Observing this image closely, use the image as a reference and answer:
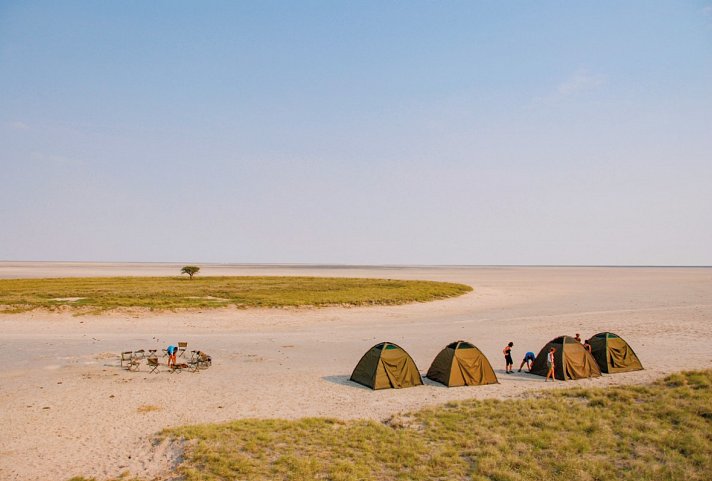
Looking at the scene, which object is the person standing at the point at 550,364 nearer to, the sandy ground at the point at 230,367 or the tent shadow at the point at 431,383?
the sandy ground at the point at 230,367

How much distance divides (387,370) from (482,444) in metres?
7.70

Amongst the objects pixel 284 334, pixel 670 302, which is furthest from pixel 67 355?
pixel 670 302

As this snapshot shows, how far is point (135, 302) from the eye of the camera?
48312 mm

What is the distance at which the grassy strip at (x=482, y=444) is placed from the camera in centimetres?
1320

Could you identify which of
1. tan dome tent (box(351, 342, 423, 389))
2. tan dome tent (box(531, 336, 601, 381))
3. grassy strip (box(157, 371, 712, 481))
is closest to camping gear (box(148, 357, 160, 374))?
grassy strip (box(157, 371, 712, 481))

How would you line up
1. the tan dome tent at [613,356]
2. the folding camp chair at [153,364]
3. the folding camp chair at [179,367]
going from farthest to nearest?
the tan dome tent at [613,356] → the folding camp chair at [179,367] → the folding camp chair at [153,364]

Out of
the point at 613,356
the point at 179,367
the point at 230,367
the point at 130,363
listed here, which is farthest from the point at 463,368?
the point at 130,363

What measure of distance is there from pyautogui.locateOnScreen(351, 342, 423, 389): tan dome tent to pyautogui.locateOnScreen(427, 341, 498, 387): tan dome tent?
4.15 ft

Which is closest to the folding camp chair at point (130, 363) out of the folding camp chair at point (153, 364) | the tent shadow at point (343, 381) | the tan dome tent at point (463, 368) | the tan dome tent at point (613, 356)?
the folding camp chair at point (153, 364)

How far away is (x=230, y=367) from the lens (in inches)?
1032

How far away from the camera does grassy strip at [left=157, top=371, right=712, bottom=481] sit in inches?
520

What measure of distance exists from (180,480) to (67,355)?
20.1 m

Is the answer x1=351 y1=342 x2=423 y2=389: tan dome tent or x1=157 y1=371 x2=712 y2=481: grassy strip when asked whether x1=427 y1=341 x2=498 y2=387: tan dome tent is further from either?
x1=157 y1=371 x2=712 y2=481: grassy strip

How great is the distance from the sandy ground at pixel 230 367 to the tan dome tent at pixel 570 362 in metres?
0.67
